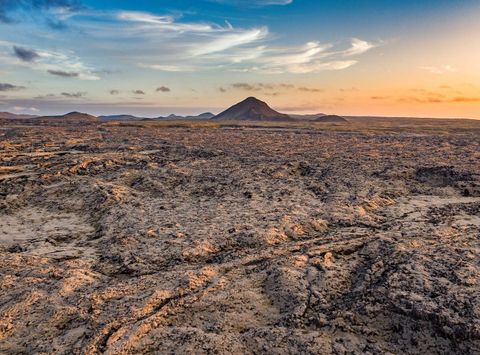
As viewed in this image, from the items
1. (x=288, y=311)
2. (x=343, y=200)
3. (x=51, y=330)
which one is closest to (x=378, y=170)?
(x=343, y=200)

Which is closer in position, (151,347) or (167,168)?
(151,347)

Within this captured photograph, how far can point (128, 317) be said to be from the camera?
616 centimetres

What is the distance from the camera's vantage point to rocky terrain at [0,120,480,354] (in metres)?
5.70

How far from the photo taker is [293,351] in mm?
5367

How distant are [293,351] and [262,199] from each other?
836 cm

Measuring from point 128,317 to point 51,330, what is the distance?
45.4 inches

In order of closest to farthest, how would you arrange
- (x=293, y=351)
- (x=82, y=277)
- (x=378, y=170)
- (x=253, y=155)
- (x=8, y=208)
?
(x=293, y=351) < (x=82, y=277) < (x=8, y=208) < (x=378, y=170) < (x=253, y=155)

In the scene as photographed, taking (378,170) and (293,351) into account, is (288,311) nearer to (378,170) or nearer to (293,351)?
(293,351)

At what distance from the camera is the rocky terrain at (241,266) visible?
5.70 metres

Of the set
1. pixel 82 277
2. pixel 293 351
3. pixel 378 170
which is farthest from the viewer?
pixel 378 170

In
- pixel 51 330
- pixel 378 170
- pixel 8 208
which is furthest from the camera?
pixel 378 170

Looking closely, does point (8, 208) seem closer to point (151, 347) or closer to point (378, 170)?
point (151, 347)

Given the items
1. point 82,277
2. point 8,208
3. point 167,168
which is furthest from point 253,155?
point 82,277

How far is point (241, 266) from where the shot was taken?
26.8 ft
